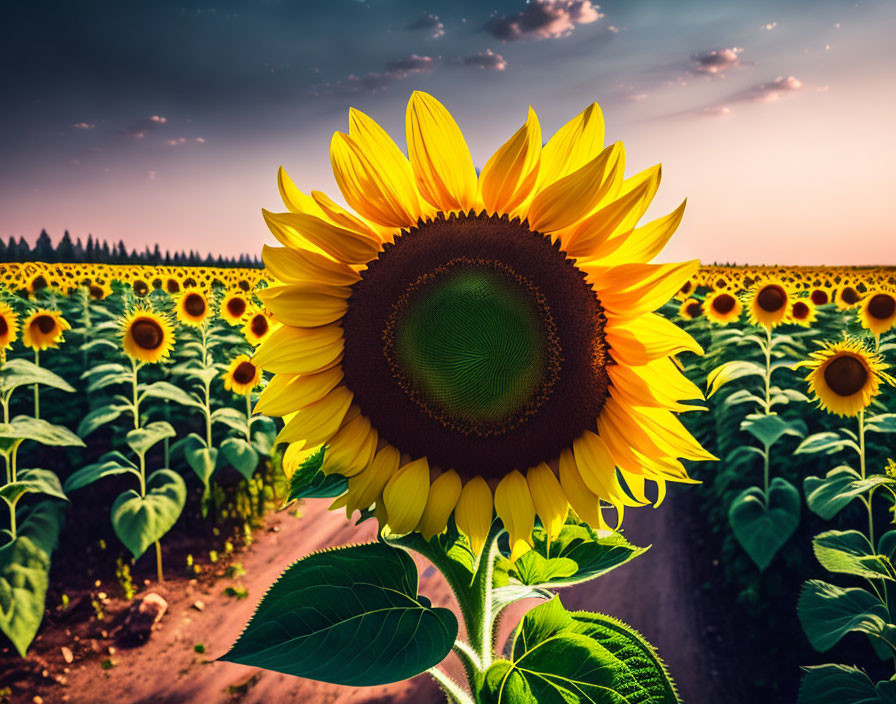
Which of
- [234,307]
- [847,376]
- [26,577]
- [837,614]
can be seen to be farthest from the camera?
[234,307]

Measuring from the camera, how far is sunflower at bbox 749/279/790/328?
7.66 meters

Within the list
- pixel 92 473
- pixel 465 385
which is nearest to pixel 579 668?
pixel 465 385

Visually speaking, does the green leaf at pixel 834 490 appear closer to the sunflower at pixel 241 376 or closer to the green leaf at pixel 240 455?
the green leaf at pixel 240 455

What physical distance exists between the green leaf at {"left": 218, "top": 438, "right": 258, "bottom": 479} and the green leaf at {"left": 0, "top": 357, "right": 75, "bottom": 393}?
6.12ft

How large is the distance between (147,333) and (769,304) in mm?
8041

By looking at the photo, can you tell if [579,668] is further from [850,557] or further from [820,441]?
[820,441]

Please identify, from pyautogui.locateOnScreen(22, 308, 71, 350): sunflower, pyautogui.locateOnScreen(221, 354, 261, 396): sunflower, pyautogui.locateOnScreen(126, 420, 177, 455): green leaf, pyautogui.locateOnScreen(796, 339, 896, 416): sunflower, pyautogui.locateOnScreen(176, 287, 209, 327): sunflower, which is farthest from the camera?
pyautogui.locateOnScreen(176, 287, 209, 327): sunflower

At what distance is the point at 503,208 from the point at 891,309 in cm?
891

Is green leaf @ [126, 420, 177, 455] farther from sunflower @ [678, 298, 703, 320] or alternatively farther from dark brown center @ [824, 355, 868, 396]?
sunflower @ [678, 298, 703, 320]

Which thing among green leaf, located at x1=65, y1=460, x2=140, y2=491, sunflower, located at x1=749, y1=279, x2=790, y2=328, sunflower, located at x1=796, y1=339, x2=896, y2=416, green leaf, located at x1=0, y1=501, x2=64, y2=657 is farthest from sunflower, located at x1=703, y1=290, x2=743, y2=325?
green leaf, located at x1=0, y1=501, x2=64, y2=657

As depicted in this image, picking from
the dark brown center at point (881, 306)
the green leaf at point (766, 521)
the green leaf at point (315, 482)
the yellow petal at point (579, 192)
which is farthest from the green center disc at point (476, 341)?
the dark brown center at point (881, 306)

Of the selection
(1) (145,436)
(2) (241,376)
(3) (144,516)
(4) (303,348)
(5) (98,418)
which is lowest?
(3) (144,516)

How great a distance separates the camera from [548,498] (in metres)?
0.98

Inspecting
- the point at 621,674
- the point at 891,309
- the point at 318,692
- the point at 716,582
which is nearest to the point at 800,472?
the point at 716,582
